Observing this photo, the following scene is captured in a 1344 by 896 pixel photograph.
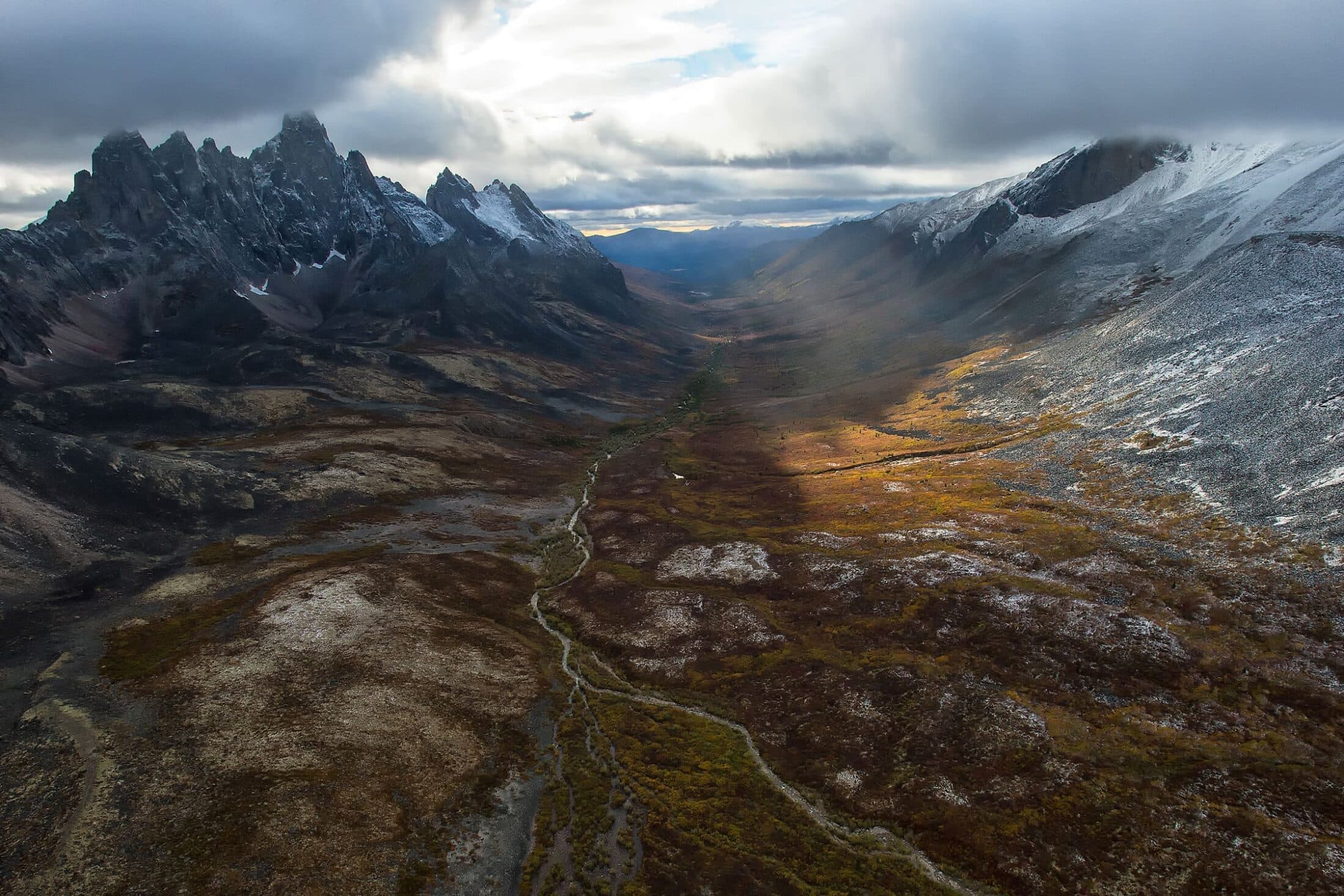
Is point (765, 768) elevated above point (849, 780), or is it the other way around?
point (849, 780)

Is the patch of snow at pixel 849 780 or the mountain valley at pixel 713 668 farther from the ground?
Answer: the mountain valley at pixel 713 668

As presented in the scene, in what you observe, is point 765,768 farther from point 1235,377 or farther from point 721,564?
point 1235,377

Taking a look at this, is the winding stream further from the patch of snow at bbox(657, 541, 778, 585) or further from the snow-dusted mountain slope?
the snow-dusted mountain slope

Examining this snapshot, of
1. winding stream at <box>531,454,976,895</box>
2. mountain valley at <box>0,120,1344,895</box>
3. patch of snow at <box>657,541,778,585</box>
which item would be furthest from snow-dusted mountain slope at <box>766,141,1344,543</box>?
winding stream at <box>531,454,976,895</box>

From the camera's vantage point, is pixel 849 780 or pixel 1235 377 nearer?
pixel 849 780

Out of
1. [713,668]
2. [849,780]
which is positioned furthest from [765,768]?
[713,668]

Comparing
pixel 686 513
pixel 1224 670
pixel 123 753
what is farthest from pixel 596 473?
pixel 1224 670

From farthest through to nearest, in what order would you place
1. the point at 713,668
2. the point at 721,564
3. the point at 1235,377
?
the point at 1235,377
the point at 721,564
the point at 713,668

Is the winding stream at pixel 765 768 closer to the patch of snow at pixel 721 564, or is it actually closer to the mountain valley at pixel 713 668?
the mountain valley at pixel 713 668

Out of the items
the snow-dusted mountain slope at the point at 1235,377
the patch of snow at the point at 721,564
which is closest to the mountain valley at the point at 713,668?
the patch of snow at the point at 721,564
